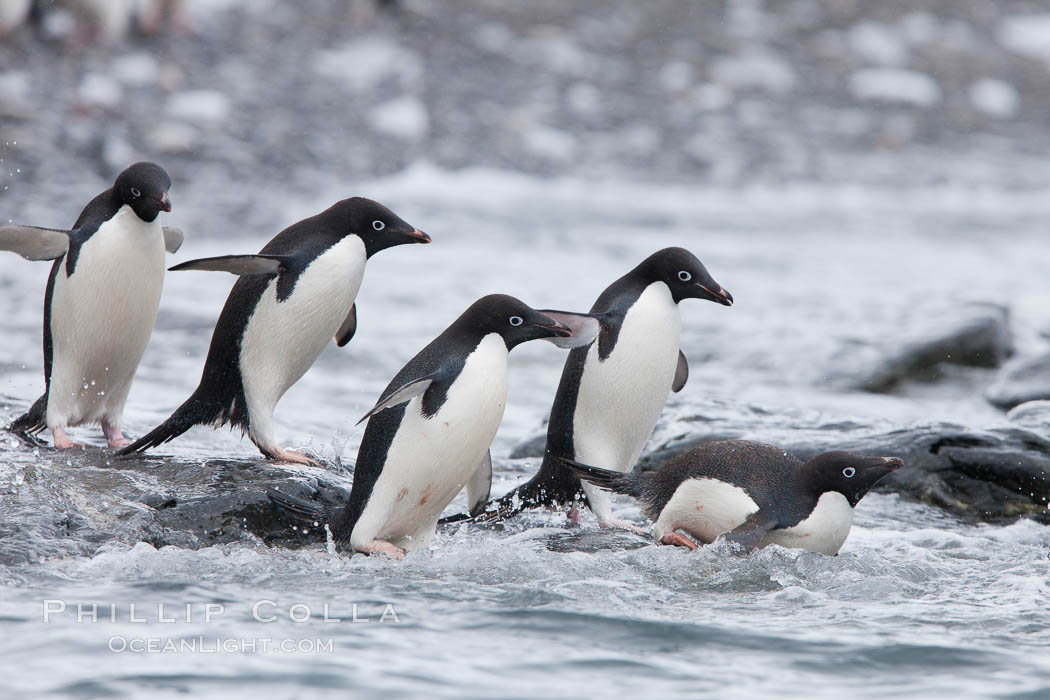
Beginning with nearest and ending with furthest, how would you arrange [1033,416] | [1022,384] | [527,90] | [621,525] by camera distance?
[621,525]
[1033,416]
[1022,384]
[527,90]

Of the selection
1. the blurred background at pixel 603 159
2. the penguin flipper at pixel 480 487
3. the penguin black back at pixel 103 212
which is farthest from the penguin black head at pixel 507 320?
the blurred background at pixel 603 159

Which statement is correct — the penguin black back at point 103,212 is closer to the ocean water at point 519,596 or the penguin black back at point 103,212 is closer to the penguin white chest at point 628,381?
the ocean water at point 519,596

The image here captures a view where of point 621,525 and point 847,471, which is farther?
point 621,525

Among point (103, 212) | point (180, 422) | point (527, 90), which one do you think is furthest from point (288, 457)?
point (527, 90)

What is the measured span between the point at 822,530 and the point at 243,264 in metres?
2.01

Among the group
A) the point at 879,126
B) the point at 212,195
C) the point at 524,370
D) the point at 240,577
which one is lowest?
the point at 240,577

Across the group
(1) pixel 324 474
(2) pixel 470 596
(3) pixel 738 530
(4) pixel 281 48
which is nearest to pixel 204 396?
(1) pixel 324 474

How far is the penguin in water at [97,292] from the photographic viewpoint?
4.76 meters

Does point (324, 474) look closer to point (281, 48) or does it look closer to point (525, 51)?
point (281, 48)

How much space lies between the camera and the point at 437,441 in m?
4.08

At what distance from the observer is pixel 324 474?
15.3 ft

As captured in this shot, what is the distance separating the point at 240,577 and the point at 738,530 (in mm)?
1463

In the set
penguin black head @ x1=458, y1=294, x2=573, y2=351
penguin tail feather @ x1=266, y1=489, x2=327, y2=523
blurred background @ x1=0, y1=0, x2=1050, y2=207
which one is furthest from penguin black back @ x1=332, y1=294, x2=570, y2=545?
blurred background @ x1=0, y1=0, x2=1050, y2=207

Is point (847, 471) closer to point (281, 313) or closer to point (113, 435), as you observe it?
point (281, 313)
